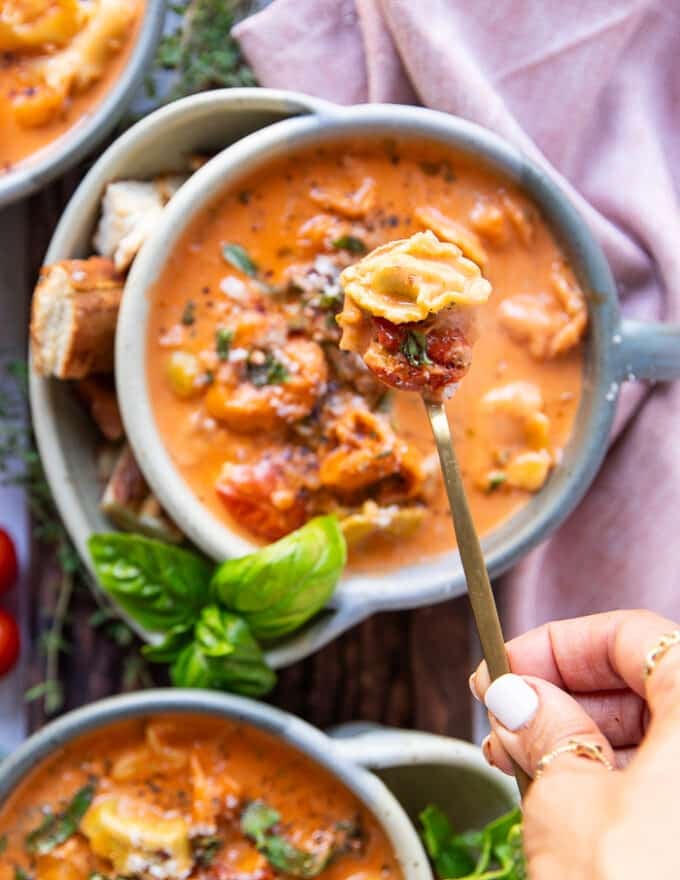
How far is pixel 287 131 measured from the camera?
1897mm

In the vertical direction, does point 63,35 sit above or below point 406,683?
above

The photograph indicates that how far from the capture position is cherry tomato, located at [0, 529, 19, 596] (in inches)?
89.5

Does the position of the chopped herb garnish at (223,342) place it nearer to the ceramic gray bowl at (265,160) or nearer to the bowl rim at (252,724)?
the ceramic gray bowl at (265,160)

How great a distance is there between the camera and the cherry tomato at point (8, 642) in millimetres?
2260

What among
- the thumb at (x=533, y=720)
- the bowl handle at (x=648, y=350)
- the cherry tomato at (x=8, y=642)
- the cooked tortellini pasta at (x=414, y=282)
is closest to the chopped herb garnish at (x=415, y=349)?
the cooked tortellini pasta at (x=414, y=282)

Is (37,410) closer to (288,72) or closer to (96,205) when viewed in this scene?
(96,205)

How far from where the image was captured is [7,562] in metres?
2.28

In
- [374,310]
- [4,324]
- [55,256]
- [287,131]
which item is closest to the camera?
[374,310]

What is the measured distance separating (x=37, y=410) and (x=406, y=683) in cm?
92

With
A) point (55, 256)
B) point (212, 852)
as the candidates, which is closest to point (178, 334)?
point (55, 256)

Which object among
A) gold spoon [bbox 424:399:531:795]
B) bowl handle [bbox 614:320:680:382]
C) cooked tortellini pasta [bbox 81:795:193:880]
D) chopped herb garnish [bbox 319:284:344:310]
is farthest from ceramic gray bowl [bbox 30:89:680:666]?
gold spoon [bbox 424:399:531:795]

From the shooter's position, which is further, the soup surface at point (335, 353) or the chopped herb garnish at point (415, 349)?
the soup surface at point (335, 353)

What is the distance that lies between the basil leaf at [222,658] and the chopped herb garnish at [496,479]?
0.48 metres

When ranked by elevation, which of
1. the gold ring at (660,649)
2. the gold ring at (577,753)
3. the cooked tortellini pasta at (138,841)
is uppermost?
the gold ring at (577,753)
